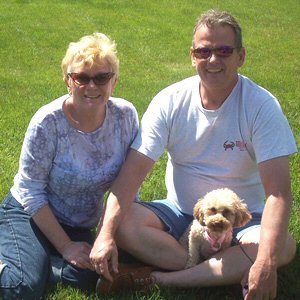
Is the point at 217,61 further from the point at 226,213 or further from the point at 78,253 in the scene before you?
the point at 78,253

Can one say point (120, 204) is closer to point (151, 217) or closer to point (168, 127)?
point (151, 217)

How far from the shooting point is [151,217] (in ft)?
13.0

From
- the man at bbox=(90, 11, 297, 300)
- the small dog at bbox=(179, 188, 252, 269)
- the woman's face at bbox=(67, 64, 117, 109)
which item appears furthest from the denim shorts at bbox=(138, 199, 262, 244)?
the woman's face at bbox=(67, 64, 117, 109)

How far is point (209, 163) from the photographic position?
155 inches

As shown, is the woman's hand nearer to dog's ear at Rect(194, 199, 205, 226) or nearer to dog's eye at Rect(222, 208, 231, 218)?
dog's ear at Rect(194, 199, 205, 226)

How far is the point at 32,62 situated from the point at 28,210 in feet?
24.1

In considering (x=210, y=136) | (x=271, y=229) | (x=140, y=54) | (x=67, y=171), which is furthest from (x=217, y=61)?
(x=140, y=54)

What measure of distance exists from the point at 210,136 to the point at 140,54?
8.47 meters

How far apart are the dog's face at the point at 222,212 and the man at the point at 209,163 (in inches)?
6.5

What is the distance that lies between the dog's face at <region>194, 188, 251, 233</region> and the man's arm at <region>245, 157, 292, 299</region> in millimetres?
177

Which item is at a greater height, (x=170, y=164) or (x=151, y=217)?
(x=170, y=164)

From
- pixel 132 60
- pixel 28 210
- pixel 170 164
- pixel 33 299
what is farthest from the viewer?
pixel 132 60

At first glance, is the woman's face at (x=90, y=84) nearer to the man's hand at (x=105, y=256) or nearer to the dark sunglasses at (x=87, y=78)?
the dark sunglasses at (x=87, y=78)

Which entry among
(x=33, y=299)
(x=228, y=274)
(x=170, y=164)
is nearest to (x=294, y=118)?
(x=170, y=164)
